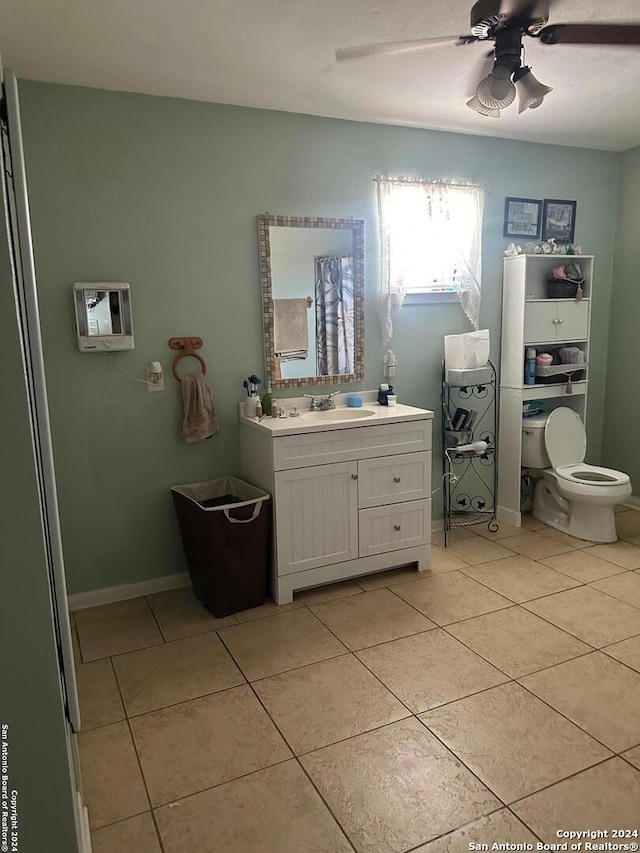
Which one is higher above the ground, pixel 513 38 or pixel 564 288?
pixel 513 38

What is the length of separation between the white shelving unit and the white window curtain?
26 cm

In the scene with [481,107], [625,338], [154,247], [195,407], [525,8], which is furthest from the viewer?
[625,338]

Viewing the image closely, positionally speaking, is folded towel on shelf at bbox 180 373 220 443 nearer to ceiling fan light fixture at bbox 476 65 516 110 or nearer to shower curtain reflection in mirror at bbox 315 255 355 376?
shower curtain reflection in mirror at bbox 315 255 355 376

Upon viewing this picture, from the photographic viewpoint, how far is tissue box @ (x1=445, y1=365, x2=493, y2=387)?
11.6ft

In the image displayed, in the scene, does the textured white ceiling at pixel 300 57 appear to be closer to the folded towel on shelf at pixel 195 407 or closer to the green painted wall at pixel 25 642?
the folded towel on shelf at pixel 195 407

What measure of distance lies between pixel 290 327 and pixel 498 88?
1509 millimetres

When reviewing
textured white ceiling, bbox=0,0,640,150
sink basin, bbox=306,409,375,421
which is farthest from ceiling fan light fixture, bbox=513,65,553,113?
sink basin, bbox=306,409,375,421

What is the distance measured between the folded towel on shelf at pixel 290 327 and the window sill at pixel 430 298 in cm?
70

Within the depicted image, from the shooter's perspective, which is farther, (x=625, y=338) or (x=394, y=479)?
(x=625, y=338)

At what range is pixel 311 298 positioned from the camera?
3256 millimetres

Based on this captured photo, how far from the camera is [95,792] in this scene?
1.79 meters

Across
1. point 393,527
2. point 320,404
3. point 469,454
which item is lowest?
point 393,527

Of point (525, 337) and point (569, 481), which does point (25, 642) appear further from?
point (525, 337)

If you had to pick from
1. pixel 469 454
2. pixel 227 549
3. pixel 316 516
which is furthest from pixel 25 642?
pixel 469 454
